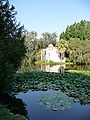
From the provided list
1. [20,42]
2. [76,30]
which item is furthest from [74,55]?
[20,42]

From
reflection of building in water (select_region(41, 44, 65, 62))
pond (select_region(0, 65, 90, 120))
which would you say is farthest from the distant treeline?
pond (select_region(0, 65, 90, 120))

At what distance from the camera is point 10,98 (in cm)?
1022

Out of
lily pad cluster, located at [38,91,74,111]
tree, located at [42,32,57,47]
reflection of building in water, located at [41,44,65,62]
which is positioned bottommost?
lily pad cluster, located at [38,91,74,111]

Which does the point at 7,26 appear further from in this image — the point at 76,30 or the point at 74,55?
the point at 76,30

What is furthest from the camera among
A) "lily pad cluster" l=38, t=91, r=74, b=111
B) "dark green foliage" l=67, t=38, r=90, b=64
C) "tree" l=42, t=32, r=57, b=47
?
"tree" l=42, t=32, r=57, b=47

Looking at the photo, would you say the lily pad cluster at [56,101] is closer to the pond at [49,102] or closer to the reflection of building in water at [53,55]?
the pond at [49,102]

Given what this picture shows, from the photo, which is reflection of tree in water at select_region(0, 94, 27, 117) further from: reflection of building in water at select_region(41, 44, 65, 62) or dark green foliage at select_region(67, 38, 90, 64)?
reflection of building in water at select_region(41, 44, 65, 62)

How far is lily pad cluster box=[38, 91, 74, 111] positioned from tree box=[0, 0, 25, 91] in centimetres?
219

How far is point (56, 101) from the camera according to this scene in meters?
9.54

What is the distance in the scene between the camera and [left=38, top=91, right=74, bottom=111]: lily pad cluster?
28.7 feet

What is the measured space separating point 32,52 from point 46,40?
23.4 meters

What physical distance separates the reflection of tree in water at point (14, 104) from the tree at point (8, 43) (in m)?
0.73

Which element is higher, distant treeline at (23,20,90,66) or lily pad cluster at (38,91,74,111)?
distant treeline at (23,20,90,66)

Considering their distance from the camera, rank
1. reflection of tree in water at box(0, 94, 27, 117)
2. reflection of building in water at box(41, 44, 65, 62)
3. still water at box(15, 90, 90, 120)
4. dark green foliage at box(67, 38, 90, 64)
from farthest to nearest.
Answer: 1. reflection of building in water at box(41, 44, 65, 62)
2. dark green foliage at box(67, 38, 90, 64)
3. reflection of tree in water at box(0, 94, 27, 117)
4. still water at box(15, 90, 90, 120)
